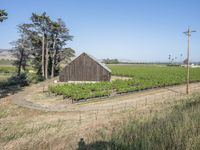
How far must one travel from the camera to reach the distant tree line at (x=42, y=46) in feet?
158

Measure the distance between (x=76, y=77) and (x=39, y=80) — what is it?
959cm

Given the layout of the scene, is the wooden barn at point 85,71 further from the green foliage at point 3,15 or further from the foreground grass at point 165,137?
the foreground grass at point 165,137

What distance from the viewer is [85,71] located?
40.0 meters

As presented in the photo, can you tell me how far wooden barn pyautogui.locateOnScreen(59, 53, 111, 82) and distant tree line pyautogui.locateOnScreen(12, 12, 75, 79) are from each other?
28.4 ft

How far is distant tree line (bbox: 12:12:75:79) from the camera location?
158 feet

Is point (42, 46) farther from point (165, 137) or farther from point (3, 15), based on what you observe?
point (165, 137)

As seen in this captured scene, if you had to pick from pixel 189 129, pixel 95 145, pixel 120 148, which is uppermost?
pixel 189 129

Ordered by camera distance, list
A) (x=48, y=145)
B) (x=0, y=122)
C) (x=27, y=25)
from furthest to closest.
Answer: (x=27, y=25) → (x=0, y=122) → (x=48, y=145)

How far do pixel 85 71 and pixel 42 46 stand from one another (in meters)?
13.5

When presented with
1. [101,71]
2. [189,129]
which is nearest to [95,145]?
[189,129]

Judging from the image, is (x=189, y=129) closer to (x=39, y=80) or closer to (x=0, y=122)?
(x=0, y=122)

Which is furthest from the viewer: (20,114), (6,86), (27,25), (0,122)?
(27,25)

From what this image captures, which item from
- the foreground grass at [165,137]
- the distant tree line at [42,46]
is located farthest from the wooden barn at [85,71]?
the foreground grass at [165,137]

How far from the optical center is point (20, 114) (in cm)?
1895
